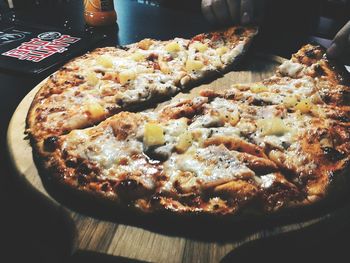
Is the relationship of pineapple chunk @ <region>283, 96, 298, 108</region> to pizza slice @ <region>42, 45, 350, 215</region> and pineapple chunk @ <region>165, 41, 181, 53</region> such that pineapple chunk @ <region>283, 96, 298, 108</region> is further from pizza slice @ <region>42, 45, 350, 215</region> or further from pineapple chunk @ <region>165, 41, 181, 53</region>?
pineapple chunk @ <region>165, 41, 181, 53</region>

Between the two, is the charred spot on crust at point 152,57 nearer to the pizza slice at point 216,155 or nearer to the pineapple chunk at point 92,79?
the pineapple chunk at point 92,79

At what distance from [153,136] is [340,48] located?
1.60m

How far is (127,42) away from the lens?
354cm

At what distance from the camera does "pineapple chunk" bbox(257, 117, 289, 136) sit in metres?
1.99

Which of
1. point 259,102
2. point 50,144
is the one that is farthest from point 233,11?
point 50,144

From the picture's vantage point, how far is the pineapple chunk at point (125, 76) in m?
2.46

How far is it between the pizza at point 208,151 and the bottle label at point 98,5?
1.42 metres

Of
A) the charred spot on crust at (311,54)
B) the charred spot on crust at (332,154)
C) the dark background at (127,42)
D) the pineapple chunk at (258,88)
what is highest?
the charred spot on crust at (311,54)

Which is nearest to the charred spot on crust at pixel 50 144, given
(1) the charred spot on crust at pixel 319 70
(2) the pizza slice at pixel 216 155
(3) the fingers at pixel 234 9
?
(2) the pizza slice at pixel 216 155

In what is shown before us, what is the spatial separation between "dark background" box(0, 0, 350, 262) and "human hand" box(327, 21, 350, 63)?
679 millimetres

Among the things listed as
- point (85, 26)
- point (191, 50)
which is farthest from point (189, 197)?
point (85, 26)

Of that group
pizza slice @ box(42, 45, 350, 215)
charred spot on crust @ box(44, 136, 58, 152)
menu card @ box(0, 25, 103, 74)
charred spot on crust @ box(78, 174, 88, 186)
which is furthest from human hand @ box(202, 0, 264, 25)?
charred spot on crust @ box(78, 174, 88, 186)

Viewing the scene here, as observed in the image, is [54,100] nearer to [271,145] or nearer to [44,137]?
[44,137]

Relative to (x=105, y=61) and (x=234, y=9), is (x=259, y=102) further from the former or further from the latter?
(x=234, y=9)
